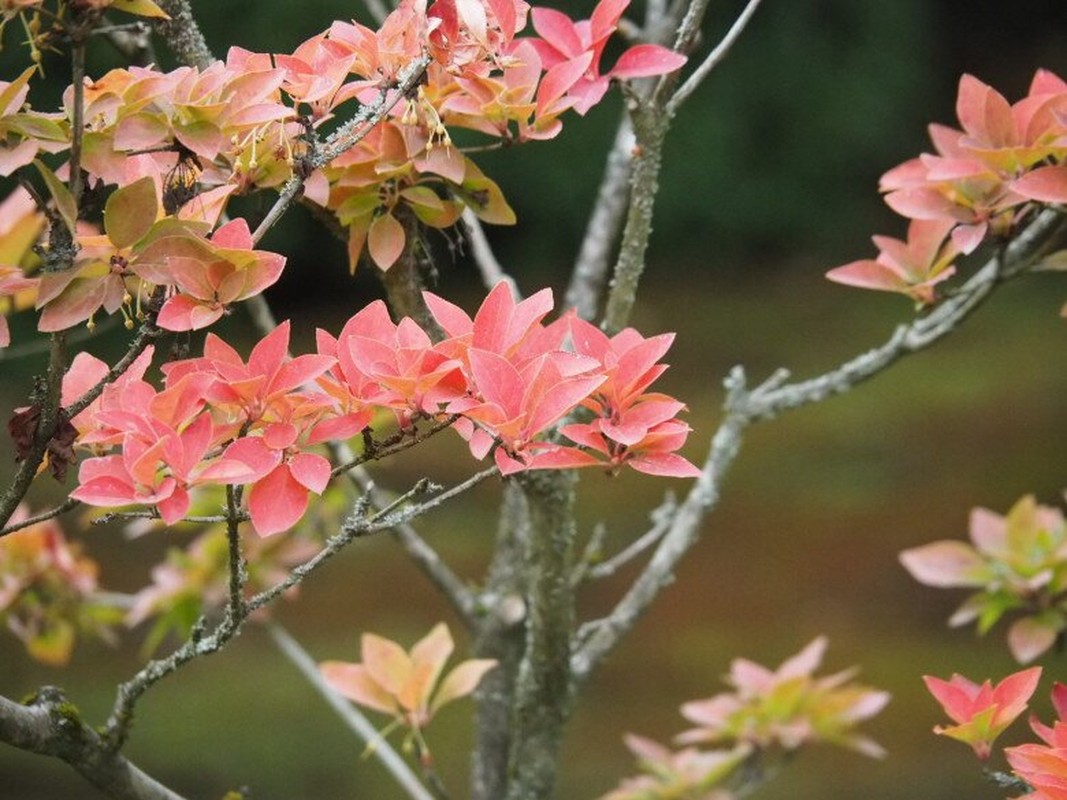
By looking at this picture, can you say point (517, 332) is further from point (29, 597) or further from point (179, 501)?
point (29, 597)

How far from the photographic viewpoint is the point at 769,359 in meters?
4.11

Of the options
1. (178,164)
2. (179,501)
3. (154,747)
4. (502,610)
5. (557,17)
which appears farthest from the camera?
(154,747)

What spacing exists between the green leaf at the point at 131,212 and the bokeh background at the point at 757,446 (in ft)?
5.97

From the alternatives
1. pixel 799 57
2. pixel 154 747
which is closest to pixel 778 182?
pixel 799 57

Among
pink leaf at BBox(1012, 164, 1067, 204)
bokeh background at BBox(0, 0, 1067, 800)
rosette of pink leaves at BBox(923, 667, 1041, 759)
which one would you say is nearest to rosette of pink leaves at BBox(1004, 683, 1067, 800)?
rosette of pink leaves at BBox(923, 667, 1041, 759)

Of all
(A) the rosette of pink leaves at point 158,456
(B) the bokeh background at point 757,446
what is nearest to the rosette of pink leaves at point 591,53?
(A) the rosette of pink leaves at point 158,456

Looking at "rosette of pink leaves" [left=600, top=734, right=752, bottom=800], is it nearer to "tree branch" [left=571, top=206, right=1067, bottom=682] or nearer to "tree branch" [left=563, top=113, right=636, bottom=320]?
"tree branch" [left=571, top=206, right=1067, bottom=682]

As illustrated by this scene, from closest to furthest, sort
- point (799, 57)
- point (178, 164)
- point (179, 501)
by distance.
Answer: point (179, 501) < point (178, 164) < point (799, 57)

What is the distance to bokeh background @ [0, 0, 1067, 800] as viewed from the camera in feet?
8.61

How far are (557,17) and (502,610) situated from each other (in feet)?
2.05

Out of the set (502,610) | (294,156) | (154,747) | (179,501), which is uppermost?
(294,156)

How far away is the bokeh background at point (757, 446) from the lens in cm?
262

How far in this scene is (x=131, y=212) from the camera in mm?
666

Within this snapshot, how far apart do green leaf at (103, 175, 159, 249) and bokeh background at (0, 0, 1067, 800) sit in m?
1.82
